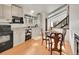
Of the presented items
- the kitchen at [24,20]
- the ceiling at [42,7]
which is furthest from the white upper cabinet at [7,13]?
the ceiling at [42,7]

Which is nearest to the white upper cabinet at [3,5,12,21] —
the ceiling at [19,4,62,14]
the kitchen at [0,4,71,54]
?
the kitchen at [0,4,71,54]

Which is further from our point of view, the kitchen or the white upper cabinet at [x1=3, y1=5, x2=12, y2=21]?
the white upper cabinet at [x1=3, y1=5, x2=12, y2=21]

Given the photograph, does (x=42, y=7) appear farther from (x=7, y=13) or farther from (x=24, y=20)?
(x=7, y=13)

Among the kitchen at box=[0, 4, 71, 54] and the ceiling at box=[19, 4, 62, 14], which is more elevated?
the ceiling at box=[19, 4, 62, 14]

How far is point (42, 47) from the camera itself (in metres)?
2.98

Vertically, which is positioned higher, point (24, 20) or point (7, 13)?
point (7, 13)

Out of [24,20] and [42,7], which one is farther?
[24,20]

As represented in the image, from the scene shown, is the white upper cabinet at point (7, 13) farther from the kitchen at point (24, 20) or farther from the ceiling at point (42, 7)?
the ceiling at point (42, 7)

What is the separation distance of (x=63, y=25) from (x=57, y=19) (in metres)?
0.31

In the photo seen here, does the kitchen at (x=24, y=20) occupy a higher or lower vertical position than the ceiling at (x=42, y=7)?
lower

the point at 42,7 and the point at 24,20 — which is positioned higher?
the point at 42,7

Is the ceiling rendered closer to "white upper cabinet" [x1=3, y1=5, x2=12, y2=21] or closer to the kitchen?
the kitchen

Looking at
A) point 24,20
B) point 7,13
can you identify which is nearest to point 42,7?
point 24,20

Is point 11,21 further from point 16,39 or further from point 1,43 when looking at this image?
point 1,43
